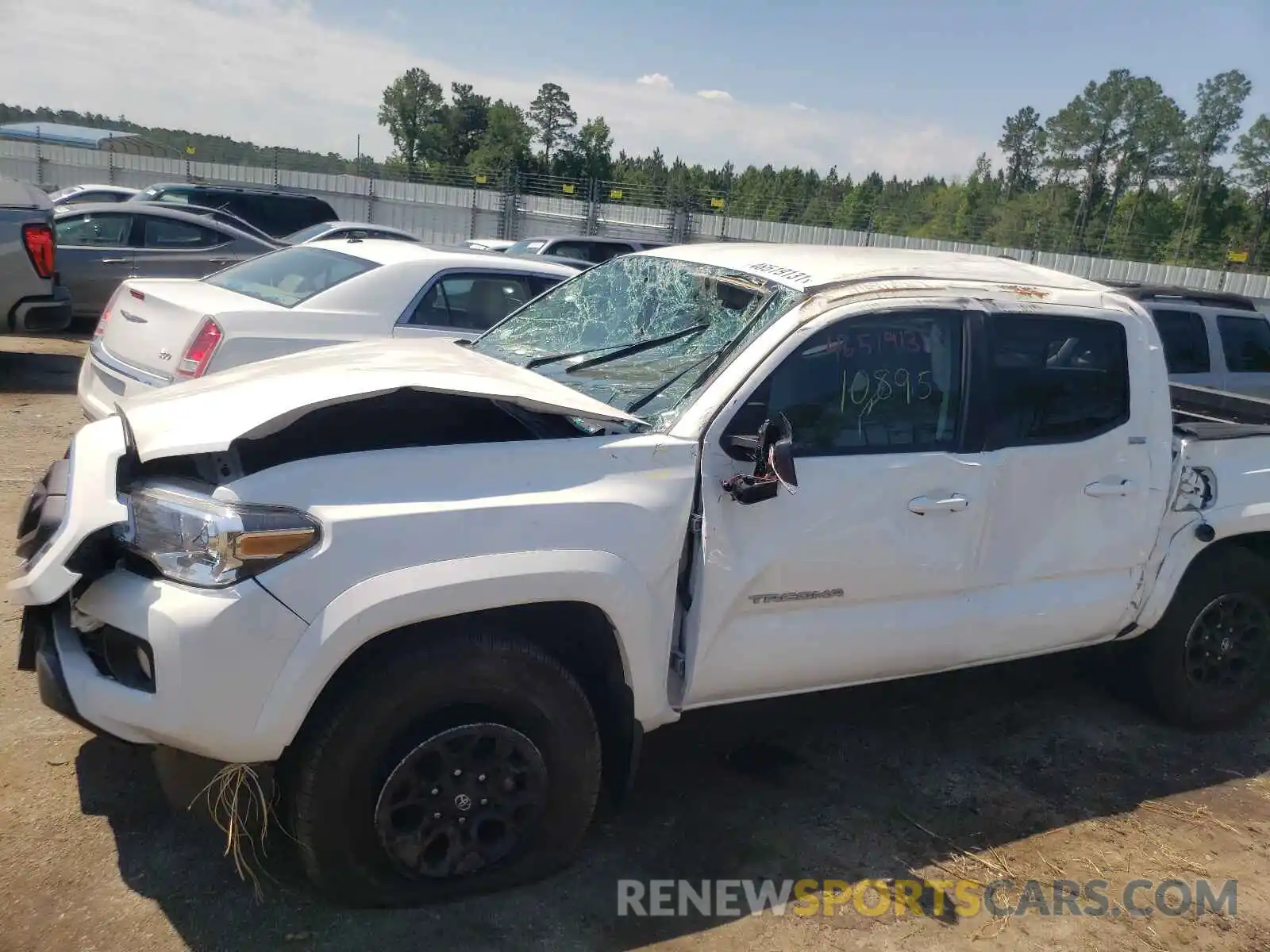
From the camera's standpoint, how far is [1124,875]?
11.7 ft

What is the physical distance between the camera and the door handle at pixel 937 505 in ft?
11.5

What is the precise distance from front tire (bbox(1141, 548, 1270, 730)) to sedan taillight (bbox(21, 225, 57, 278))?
9.01 m

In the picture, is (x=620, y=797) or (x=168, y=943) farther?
(x=620, y=797)

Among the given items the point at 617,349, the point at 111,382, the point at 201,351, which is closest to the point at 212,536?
the point at 617,349

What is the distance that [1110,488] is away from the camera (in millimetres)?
3953

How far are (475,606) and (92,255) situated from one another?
34.2 feet

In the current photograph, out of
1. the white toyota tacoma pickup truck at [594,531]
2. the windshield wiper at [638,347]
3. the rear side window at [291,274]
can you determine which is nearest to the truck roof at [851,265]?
the white toyota tacoma pickup truck at [594,531]

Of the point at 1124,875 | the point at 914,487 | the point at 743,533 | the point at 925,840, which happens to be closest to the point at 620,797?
the point at 743,533

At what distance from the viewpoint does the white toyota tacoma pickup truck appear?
2633 millimetres

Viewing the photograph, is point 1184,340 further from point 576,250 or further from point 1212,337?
point 576,250

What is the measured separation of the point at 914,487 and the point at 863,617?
471 mm

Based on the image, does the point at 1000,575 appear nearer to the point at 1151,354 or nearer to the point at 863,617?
the point at 863,617

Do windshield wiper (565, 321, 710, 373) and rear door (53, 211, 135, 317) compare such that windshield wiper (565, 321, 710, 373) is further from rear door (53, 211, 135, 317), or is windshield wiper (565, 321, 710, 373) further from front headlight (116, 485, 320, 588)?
rear door (53, 211, 135, 317)

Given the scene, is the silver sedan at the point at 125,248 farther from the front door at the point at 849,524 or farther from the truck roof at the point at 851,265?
the front door at the point at 849,524
